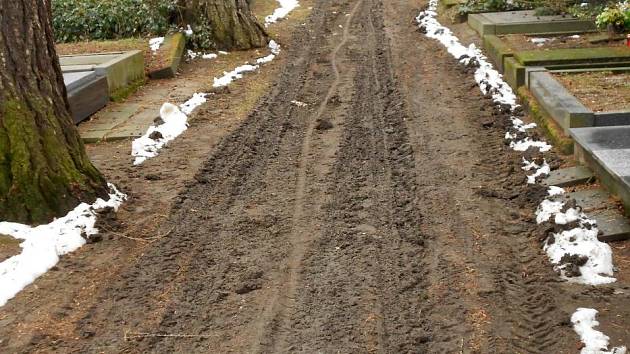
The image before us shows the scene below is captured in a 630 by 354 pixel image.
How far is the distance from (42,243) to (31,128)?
0.93 metres

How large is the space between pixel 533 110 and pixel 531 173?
5.09 feet

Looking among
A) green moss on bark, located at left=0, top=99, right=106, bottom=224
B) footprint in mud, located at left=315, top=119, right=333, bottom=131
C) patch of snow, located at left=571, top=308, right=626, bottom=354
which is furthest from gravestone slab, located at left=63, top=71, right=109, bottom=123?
patch of snow, located at left=571, top=308, right=626, bottom=354

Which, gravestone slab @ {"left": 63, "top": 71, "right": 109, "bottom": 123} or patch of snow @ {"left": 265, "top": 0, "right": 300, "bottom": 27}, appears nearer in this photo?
gravestone slab @ {"left": 63, "top": 71, "right": 109, "bottom": 123}

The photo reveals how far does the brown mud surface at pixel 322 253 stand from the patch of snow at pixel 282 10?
7.76 metres

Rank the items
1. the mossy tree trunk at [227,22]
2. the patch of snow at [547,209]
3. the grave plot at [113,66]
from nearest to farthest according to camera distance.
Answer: the patch of snow at [547,209]
the grave plot at [113,66]
the mossy tree trunk at [227,22]

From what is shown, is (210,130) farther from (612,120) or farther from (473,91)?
(612,120)

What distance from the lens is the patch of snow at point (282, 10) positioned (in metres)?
16.2

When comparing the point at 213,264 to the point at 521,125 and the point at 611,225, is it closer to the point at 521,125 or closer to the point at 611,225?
the point at 611,225

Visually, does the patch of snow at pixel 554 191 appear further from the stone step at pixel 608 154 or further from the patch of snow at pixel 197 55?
the patch of snow at pixel 197 55

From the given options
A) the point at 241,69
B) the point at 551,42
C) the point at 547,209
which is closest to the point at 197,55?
the point at 241,69

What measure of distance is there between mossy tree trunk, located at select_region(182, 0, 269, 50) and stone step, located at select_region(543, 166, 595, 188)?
25.5 feet

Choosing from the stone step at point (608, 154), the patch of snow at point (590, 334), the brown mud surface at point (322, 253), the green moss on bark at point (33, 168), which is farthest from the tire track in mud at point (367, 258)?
the green moss on bark at point (33, 168)

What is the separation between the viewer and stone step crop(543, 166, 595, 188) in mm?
6082

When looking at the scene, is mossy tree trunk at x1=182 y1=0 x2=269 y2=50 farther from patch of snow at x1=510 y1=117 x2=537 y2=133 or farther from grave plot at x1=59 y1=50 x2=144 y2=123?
patch of snow at x1=510 y1=117 x2=537 y2=133
